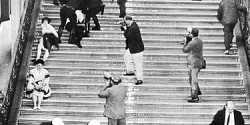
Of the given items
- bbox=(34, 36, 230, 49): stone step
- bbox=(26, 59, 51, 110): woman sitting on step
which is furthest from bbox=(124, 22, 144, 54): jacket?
bbox=(34, 36, 230, 49): stone step

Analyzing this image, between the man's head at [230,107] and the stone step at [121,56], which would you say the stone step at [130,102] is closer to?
the stone step at [121,56]

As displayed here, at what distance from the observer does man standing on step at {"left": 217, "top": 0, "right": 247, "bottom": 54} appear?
20.1 m

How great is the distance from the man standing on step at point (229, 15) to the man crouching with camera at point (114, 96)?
4.91m

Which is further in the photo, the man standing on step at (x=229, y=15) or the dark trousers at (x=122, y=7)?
the dark trousers at (x=122, y=7)

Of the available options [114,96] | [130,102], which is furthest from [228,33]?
[114,96]

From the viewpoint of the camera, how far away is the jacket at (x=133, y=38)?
18.5 m

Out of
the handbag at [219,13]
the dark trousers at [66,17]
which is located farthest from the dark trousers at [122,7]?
the handbag at [219,13]

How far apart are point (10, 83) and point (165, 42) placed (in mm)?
4330

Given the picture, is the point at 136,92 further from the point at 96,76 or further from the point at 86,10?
the point at 86,10

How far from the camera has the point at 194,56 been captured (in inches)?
715

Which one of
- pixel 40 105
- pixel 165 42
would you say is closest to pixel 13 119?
pixel 40 105

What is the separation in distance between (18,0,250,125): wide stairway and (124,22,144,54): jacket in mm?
1044

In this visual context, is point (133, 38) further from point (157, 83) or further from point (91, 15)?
point (91, 15)

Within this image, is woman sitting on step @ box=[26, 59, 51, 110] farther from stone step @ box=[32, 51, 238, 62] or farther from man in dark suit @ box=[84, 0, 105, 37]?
man in dark suit @ box=[84, 0, 105, 37]
